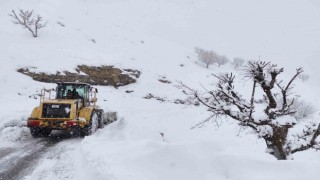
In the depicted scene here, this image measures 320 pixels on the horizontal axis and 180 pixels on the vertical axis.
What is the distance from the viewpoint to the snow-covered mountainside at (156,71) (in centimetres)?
740

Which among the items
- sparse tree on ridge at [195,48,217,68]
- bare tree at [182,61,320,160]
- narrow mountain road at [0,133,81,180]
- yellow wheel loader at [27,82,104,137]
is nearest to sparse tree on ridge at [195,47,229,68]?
sparse tree on ridge at [195,48,217,68]

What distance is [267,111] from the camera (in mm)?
8703

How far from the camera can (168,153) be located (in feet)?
25.2

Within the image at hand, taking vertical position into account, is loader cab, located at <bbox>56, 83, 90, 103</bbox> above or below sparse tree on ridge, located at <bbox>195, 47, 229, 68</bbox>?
below

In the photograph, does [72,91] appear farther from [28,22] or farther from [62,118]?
[28,22]

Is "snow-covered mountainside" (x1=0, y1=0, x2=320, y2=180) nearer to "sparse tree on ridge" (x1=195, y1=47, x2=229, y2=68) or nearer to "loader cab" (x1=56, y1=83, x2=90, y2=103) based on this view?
"sparse tree on ridge" (x1=195, y1=47, x2=229, y2=68)

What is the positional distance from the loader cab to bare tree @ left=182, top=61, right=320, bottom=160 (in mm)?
7717

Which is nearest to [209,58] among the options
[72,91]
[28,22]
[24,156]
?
[28,22]

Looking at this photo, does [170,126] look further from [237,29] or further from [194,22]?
[237,29]

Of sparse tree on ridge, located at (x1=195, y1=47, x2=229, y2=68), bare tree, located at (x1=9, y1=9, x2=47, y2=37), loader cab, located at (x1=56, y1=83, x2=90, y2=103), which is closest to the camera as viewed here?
loader cab, located at (x1=56, y1=83, x2=90, y2=103)

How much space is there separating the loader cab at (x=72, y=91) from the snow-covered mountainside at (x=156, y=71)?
66.9 inches

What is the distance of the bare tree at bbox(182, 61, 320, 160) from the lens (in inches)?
329

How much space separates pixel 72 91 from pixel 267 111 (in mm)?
8994

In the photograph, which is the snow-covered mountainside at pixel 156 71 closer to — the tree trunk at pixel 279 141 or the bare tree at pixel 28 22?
the tree trunk at pixel 279 141
